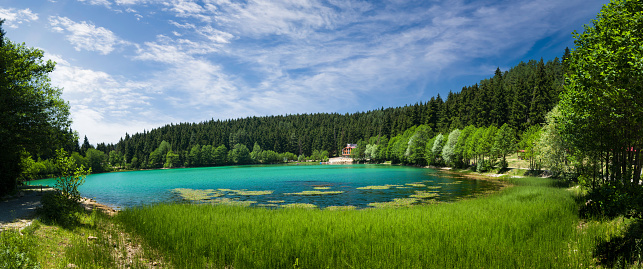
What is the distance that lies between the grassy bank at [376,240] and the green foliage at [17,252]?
3.76 metres

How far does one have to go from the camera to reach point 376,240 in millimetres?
11273

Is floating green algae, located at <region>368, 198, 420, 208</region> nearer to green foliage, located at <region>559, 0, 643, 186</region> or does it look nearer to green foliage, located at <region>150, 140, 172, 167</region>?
green foliage, located at <region>559, 0, 643, 186</region>

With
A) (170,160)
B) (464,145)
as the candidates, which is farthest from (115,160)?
(464,145)

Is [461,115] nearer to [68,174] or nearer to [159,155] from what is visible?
[68,174]

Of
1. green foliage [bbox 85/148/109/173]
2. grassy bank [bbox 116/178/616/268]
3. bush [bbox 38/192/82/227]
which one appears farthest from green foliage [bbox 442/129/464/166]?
green foliage [bbox 85/148/109/173]

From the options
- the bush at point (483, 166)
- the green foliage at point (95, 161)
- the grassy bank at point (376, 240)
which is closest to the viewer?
the grassy bank at point (376, 240)

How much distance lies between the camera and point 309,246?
10.5 metres

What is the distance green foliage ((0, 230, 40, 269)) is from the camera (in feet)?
25.1

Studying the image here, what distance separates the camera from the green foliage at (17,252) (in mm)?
7663

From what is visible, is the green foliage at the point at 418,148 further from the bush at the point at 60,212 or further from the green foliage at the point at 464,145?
the bush at the point at 60,212

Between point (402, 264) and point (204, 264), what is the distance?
20.9ft

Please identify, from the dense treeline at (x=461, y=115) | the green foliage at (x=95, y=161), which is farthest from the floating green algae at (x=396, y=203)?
the green foliage at (x=95, y=161)

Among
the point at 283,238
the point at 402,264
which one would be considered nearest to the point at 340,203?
the point at 283,238

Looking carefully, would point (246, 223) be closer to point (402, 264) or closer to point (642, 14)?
point (402, 264)
